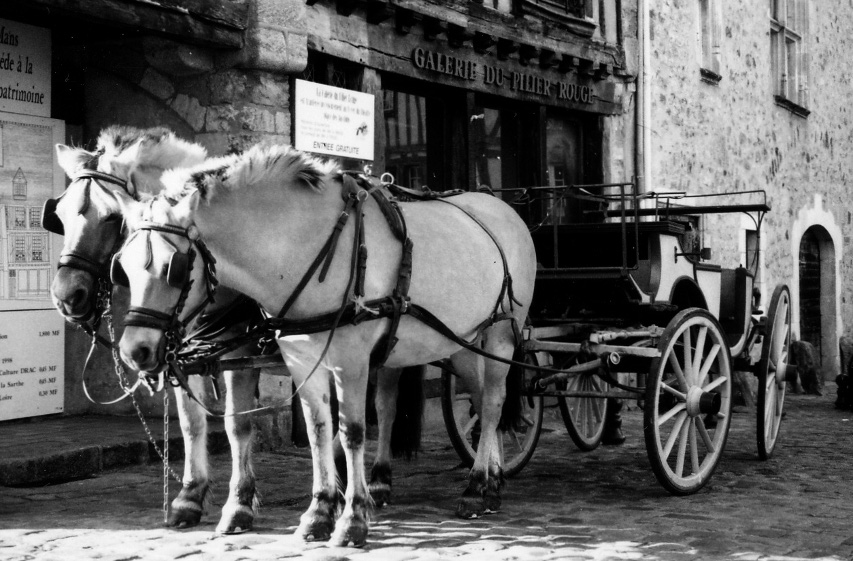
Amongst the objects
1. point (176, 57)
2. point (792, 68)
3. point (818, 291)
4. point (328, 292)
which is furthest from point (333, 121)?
point (818, 291)

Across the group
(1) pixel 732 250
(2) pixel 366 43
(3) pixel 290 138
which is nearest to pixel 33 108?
(3) pixel 290 138

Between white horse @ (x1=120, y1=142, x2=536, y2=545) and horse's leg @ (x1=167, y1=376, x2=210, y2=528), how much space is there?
58 cm

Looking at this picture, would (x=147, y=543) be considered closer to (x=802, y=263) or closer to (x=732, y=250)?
(x=732, y=250)

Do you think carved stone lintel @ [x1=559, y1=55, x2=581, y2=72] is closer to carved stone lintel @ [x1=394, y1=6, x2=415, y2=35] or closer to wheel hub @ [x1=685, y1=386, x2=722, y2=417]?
carved stone lintel @ [x1=394, y1=6, x2=415, y2=35]

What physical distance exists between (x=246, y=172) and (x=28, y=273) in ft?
13.3

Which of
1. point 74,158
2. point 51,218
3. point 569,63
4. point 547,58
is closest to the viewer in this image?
point 74,158

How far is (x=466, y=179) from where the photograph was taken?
10289mm

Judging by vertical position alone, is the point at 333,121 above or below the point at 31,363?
above

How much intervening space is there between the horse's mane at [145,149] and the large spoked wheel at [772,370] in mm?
4125

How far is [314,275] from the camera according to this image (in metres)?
4.71

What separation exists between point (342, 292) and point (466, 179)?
5.67m

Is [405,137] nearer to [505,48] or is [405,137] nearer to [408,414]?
[505,48]

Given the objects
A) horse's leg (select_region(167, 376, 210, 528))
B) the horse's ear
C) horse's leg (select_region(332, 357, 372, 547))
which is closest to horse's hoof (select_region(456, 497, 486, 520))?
horse's leg (select_region(332, 357, 372, 547))

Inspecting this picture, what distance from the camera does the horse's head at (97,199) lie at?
4.80m
